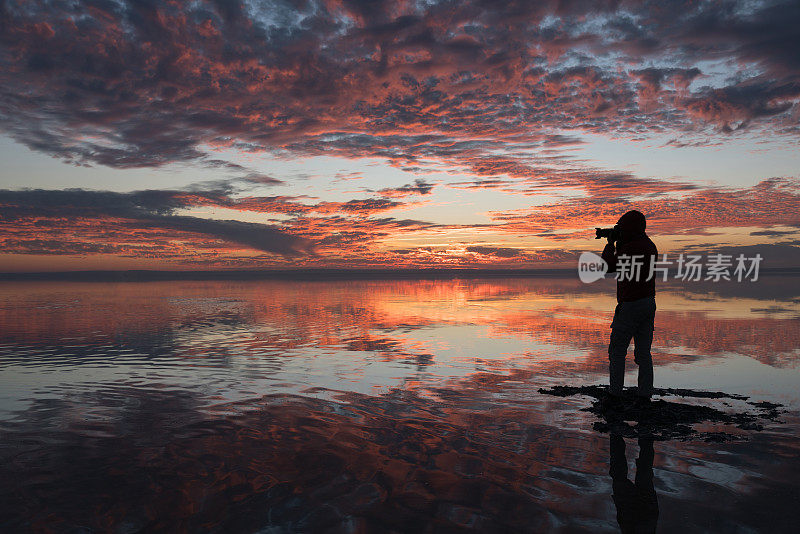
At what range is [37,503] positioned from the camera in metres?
5.19

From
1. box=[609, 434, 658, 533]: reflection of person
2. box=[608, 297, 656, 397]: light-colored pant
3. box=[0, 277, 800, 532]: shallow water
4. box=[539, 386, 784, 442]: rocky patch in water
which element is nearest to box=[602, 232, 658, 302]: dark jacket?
box=[608, 297, 656, 397]: light-colored pant

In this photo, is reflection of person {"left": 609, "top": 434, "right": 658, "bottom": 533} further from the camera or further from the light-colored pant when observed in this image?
the camera

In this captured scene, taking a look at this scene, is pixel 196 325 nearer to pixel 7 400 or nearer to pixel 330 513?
pixel 7 400

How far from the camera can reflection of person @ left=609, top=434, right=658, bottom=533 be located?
471 cm

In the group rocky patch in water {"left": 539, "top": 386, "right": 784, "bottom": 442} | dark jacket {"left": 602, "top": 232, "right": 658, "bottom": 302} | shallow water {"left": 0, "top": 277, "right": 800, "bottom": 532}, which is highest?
dark jacket {"left": 602, "top": 232, "right": 658, "bottom": 302}

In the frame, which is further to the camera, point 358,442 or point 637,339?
point 637,339

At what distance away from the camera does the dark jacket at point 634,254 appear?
8.98m

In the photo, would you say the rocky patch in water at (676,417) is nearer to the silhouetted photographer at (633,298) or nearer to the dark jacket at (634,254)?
the silhouetted photographer at (633,298)

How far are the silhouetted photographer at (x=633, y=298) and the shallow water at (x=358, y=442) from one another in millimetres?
1168

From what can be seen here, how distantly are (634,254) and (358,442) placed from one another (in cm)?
555

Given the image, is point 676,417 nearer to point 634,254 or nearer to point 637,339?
point 637,339

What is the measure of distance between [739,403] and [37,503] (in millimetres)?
10227

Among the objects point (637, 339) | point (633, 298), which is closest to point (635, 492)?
point (637, 339)

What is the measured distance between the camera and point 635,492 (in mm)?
5367
